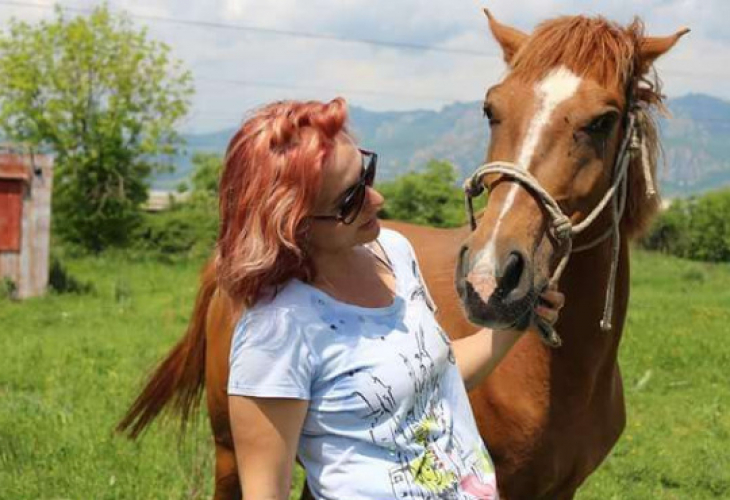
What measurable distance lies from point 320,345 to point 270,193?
0.97ft

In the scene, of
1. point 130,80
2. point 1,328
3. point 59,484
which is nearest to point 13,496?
point 59,484

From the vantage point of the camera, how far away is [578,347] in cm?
278

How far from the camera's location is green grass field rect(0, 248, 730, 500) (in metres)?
4.60

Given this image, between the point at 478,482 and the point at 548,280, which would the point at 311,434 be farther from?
the point at 548,280

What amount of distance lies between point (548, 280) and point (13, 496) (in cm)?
311

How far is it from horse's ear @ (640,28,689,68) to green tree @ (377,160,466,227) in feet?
58.5

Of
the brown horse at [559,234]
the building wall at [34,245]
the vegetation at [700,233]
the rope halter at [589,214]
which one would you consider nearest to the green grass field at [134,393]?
the building wall at [34,245]

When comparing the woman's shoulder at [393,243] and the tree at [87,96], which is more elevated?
the woman's shoulder at [393,243]

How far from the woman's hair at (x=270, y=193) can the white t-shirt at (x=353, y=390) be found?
0.07m

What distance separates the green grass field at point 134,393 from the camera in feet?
15.1

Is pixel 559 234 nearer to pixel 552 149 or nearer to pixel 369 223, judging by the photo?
pixel 552 149

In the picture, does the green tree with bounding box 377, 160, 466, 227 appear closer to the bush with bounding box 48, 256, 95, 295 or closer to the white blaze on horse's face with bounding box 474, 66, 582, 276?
the bush with bounding box 48, 256, 95, 295

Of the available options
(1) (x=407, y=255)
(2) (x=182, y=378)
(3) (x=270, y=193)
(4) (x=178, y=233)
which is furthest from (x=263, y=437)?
(4) (x=178, y=233)

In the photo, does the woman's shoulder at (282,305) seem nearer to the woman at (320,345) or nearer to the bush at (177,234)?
the woman at (320,345)
